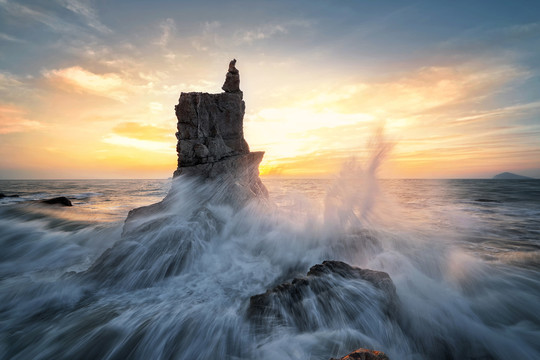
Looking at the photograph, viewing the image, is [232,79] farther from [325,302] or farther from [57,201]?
[57,201]

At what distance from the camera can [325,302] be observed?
4.67 meters

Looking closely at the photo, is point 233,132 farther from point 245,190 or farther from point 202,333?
point 202,333

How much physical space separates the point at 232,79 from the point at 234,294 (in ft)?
37.8

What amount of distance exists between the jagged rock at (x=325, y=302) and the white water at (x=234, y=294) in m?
0.04

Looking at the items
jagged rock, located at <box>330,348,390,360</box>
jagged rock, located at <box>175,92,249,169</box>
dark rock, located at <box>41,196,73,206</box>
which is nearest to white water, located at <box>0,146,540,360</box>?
jagged rock, located at <box>330,348,390,360</box>

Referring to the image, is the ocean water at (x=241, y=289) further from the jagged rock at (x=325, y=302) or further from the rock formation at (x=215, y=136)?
the rock formation at (x=215, y=136)

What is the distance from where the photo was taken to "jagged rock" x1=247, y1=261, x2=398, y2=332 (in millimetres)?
4348

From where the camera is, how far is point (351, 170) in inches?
542

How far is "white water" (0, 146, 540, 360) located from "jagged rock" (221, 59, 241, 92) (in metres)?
6.57

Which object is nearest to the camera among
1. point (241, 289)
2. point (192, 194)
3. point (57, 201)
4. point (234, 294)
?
point (234, 294)

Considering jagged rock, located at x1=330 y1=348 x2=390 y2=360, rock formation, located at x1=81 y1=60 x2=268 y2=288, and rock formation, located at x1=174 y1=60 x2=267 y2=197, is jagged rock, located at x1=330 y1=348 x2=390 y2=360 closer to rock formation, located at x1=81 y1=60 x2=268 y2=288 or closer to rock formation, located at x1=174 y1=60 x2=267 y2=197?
rock formation, located at x1=81 y1=60 x2=268 y2=288

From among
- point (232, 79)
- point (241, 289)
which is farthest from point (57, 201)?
point (241, 289)

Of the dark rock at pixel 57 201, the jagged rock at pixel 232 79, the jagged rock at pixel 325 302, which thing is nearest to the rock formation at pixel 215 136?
the jagged rock at pixel 232 79

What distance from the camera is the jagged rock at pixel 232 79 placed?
12.8m
